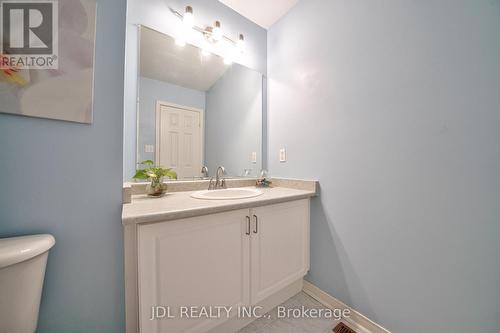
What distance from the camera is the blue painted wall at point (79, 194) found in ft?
2.18

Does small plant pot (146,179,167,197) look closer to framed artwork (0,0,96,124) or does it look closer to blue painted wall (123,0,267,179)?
blue painted wall (123,0,267,179)

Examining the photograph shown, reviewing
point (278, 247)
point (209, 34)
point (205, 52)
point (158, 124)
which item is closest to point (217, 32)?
point (209, 34)

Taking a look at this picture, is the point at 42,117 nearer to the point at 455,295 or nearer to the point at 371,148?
the point at 371,148

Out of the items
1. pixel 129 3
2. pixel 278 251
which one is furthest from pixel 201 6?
pixel 278 251

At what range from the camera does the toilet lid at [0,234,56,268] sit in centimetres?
52

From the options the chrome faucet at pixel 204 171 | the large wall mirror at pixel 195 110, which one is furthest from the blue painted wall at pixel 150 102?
the chrome faucet at pixel 204 171

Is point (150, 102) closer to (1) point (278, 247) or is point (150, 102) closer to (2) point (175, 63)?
(2) point (175, 63)

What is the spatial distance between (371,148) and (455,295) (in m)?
0.80

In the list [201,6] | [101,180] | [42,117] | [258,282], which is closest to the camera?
[42,117]

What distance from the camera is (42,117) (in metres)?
0.69

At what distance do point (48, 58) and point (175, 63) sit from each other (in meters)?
0.81

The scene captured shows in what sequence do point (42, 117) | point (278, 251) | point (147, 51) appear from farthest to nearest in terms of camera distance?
point (147, 51) < point (278, 251) < point (42, 117)

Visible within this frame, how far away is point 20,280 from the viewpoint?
559mm

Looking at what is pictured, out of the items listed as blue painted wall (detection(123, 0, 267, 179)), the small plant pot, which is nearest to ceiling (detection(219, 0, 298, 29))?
blue painted wall (detection(123, 0, 267, 179))
